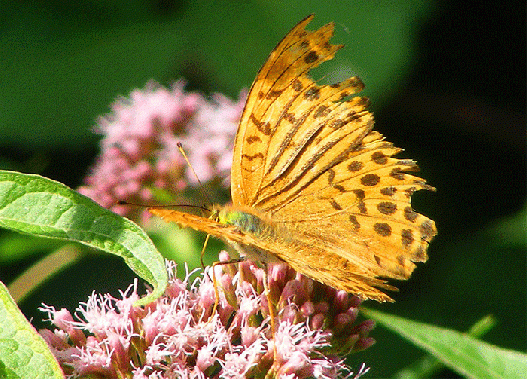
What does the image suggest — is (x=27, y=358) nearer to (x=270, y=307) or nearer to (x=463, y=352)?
(x=270, y=307)

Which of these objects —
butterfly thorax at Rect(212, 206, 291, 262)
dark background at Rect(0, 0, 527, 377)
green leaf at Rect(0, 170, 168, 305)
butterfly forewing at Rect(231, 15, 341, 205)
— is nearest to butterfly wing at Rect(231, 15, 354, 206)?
butterfly forewing at Rect(231, 15, 341, 205)

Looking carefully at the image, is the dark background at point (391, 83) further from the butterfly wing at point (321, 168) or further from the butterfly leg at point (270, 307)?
the butterfly leg at point (270, 307)

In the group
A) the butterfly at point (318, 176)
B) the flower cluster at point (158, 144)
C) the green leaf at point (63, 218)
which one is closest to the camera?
the green leaf at point (63, 218)

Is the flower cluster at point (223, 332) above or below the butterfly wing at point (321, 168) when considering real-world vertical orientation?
below

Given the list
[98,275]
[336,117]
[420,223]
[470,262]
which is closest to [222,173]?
[98,275]

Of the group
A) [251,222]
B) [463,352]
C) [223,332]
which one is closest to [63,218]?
[223,332]

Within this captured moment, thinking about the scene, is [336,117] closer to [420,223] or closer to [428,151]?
[420,223]

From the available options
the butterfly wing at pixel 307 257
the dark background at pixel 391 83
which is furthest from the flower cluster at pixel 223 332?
the dark background at pixel 391 83
